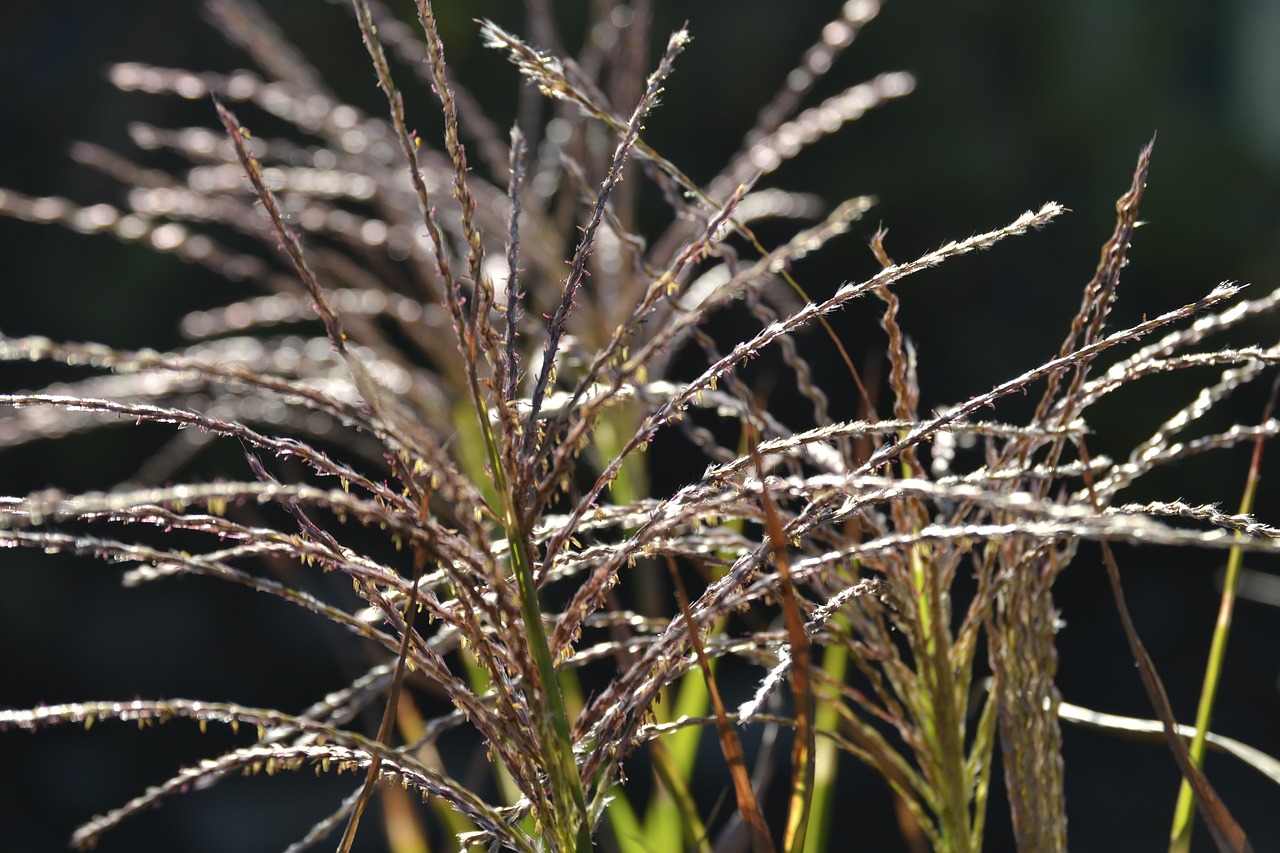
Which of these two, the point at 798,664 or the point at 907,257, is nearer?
the point at 798,664

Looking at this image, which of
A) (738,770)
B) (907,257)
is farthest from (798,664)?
(907,257)

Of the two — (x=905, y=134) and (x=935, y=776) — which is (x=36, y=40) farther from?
(x=935, y=776)

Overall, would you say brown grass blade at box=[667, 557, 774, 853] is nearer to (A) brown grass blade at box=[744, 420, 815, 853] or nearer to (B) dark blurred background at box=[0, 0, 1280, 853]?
(A) brown grass blade at box=[744, 420, 815, 853]

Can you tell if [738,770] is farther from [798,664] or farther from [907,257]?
[907,257]

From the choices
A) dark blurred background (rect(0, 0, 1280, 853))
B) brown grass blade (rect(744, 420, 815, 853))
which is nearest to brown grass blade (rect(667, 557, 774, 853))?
brown grass blade (rect(744, 420, 815, 853))

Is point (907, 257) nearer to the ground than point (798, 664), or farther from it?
farther from it

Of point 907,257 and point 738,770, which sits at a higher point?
point 907,257

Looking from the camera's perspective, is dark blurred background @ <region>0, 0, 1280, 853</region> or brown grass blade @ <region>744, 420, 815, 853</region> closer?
brown grass blade @ <region>744, 420, 815, 853</region>

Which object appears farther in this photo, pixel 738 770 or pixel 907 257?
pixel 907 257
